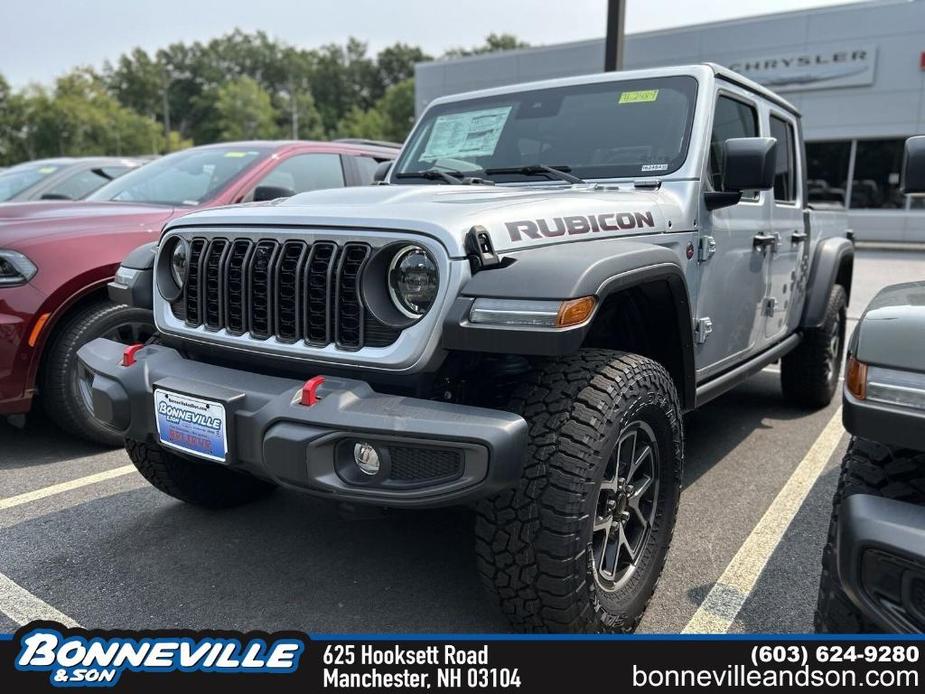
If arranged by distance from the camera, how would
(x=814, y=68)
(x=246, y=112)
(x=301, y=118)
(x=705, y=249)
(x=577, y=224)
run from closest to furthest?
(x=577, y=224), (x=705, y=249), (x=814, y=68), (x=246, y=112), (x=301, y=118)

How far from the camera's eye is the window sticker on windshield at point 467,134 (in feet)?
11.6

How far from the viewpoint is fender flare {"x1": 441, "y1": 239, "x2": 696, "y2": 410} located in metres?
1.89

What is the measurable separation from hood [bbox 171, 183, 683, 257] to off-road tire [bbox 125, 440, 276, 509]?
996mm

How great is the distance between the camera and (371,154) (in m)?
5.91

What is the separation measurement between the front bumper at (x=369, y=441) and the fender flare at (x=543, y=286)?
0.19m

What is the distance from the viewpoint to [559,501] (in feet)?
6.46

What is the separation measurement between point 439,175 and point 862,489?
2233 millimetres

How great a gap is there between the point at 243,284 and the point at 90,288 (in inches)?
82.2

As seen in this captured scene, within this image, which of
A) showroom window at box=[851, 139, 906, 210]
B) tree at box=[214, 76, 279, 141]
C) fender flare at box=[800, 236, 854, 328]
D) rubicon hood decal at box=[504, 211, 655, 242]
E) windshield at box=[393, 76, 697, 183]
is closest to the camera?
rubicon hood decal at box=[504, 211, 655, 242]

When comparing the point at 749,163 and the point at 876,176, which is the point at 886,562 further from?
the point at 876,176

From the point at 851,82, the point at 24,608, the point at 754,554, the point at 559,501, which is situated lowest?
the point at 754,554

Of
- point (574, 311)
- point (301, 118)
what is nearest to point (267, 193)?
point (574, 311)

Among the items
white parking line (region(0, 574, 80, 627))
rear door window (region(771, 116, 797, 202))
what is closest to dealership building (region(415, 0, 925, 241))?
rear door window (region(771, 116, 797, 202))

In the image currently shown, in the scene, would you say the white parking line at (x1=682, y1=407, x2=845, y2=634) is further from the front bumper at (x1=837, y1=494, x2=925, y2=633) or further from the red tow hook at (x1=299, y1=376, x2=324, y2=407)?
the red tow hook at (x1=299, y1=376, x2=324, y2=407)
